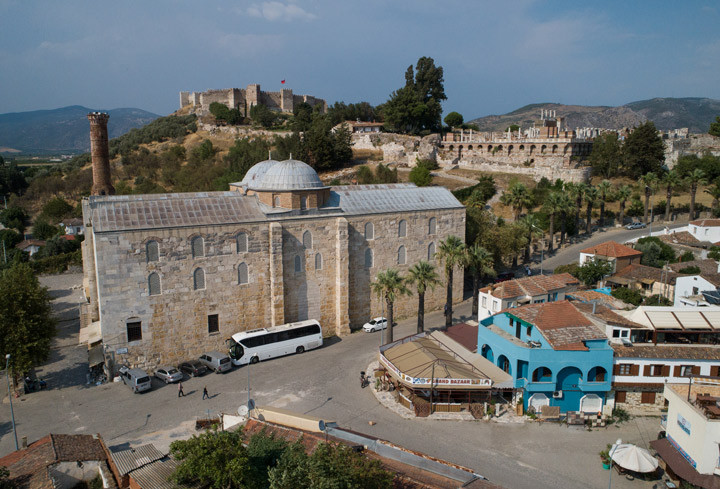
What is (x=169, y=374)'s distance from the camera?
2747 centimetres

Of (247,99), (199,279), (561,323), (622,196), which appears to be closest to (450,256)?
(561,323)

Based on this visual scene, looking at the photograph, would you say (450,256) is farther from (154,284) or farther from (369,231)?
(154,284)

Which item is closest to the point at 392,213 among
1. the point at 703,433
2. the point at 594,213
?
the point at 703,433

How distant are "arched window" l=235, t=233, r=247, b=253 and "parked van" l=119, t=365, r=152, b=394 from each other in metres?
8.53

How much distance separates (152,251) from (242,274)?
5.38 metres

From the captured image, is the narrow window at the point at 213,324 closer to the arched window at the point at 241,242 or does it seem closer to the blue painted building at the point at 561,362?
the arched window at the point at 241,242

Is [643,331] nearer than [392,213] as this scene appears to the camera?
Yes

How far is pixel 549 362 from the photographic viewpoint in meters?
24.5

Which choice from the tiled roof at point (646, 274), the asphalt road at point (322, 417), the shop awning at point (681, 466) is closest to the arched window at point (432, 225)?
the asphalt road at point (322, 417)

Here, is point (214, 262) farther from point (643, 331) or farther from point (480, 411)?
point (643, 331)

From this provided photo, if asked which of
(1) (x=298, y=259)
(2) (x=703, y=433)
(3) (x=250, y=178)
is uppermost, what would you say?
(3) (x=250, y=178)

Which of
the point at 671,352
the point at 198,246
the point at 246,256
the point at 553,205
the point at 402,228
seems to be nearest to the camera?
the point at 671,352

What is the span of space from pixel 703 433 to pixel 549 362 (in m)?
6.56

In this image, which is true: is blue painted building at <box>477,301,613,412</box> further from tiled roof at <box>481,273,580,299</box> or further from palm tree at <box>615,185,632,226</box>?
palm tree at <box>615,185,632,226</box>
